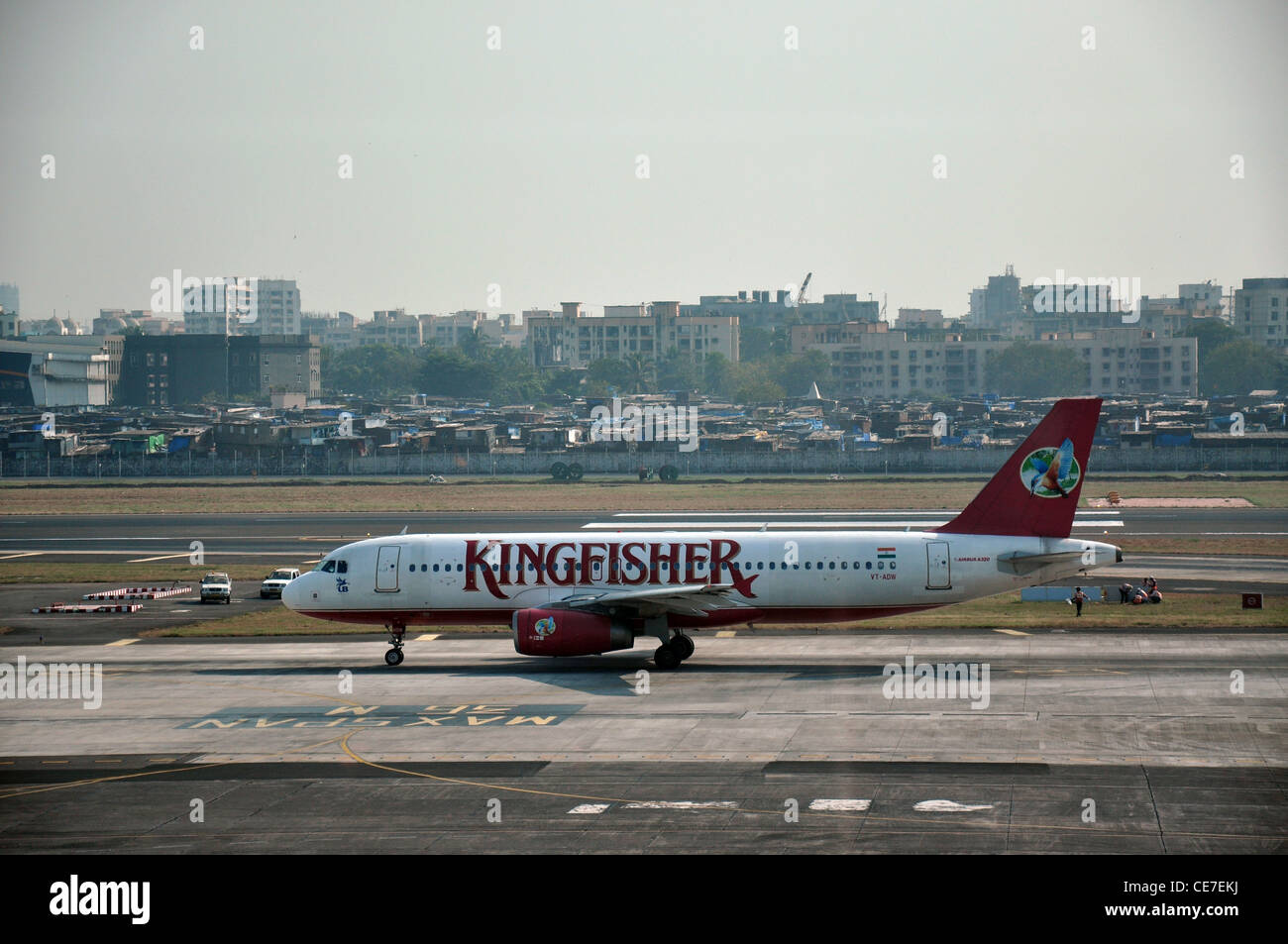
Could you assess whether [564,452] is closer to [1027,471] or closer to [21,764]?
[1027,471]

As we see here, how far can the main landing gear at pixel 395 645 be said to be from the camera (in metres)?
50.2

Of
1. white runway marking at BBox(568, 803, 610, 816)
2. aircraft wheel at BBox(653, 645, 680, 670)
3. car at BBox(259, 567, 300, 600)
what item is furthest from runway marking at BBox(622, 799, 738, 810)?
car at BBox(259, 567, 300, 600)

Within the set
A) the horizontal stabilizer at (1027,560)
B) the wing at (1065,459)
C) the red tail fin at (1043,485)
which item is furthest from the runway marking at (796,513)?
the horizontal stabilizer at (1027,560)

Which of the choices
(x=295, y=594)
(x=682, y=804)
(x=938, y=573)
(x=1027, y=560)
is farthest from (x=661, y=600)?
(x=682, y=804)

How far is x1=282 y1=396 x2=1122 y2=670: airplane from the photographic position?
154 ft

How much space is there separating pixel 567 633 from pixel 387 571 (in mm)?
8370

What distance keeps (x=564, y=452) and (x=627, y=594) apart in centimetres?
10732

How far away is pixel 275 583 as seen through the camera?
7000 cm

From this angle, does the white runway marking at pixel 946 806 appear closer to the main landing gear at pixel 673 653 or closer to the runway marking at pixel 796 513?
the main landing gear at pixel 673 653

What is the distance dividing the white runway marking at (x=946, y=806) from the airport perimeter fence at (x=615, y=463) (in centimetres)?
11184

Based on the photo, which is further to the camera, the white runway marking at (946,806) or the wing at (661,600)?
the wing at (661,600)

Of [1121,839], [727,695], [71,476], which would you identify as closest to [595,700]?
[727,695]

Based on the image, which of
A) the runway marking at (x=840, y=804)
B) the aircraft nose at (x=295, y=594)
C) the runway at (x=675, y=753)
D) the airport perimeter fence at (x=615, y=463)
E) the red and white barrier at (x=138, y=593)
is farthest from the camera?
the airport perimeter fence at (x=615, y=463)

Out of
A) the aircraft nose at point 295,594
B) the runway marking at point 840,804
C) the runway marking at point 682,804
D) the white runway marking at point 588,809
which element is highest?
the aircraft nose at point 295,594
